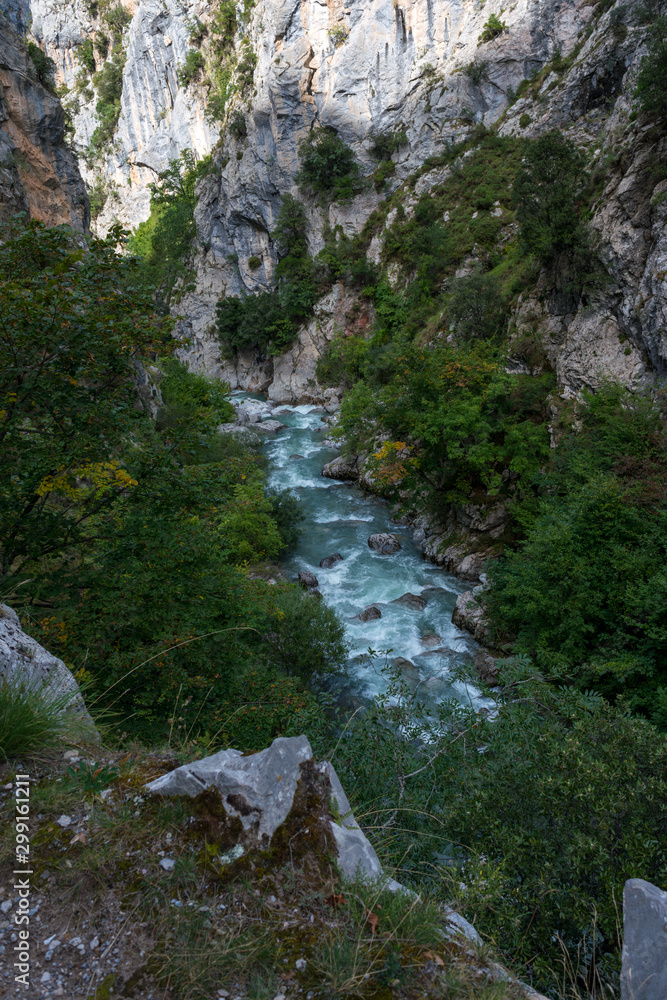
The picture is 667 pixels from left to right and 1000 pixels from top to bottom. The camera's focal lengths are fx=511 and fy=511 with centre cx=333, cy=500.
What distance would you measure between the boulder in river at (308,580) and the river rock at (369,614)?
4.95ft

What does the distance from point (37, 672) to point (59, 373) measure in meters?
2.49

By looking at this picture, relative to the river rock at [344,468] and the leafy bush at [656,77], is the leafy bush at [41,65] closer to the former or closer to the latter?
the river rock at [344,468]

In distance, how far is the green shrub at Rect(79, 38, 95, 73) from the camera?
179 feet

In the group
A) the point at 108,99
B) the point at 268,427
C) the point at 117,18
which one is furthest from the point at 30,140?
the point at 117,18

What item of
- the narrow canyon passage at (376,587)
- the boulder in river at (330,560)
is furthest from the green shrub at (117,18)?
the boulder in river at (330,560)

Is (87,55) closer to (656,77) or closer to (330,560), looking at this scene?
(656,77)

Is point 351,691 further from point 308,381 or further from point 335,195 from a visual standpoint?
point 335,195

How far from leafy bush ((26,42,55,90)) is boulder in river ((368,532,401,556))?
18623 millimetres

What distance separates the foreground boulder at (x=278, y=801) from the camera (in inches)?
91.0

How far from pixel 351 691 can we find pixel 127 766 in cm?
642

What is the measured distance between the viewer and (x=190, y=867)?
2176 mm

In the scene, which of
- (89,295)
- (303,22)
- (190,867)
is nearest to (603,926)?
(190,867)

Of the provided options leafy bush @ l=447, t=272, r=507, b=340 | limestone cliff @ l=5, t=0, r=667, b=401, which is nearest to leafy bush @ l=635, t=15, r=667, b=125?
limestone cliff @ l=5, t=0, r=667, b=401

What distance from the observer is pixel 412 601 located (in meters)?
11.3
